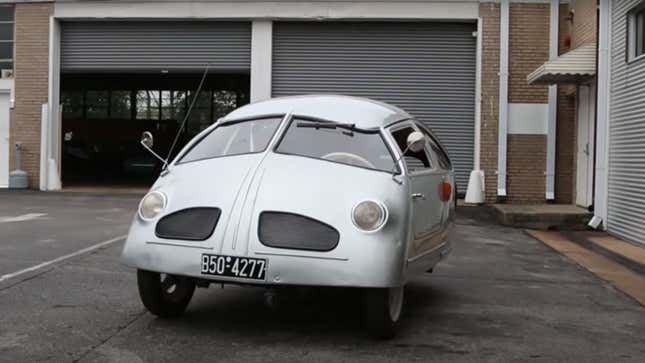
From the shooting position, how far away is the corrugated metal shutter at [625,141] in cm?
1031

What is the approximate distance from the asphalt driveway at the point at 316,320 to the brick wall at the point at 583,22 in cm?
669

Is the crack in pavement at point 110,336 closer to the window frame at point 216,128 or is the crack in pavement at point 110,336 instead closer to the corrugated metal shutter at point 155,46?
the window frame at point 216,128

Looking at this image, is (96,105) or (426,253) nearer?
(426,253)

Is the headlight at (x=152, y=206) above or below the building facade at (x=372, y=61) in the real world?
below

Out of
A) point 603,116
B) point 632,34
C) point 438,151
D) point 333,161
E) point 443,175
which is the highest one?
point 632,34

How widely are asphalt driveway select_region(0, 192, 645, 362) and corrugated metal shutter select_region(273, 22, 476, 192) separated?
841 cm

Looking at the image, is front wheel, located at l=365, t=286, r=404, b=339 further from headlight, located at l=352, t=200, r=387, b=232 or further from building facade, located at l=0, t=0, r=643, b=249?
building facade, located at l=0, t=0, r=643, b=249

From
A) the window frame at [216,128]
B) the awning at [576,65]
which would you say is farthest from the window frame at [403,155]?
the awning at [576,65]

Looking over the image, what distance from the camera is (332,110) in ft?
18.4

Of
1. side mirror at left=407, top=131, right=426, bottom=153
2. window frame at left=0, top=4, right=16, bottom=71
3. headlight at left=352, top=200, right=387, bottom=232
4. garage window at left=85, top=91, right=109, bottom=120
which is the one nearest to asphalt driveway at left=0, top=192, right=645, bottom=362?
headlight at left=352, top=200, right=387, bottom=232

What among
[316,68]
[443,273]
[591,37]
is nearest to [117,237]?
[443,273]

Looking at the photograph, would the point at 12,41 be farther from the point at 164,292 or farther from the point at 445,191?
the point at 445,191

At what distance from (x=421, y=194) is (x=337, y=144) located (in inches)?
29.0

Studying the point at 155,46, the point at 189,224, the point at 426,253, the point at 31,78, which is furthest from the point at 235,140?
the point at 31,78
